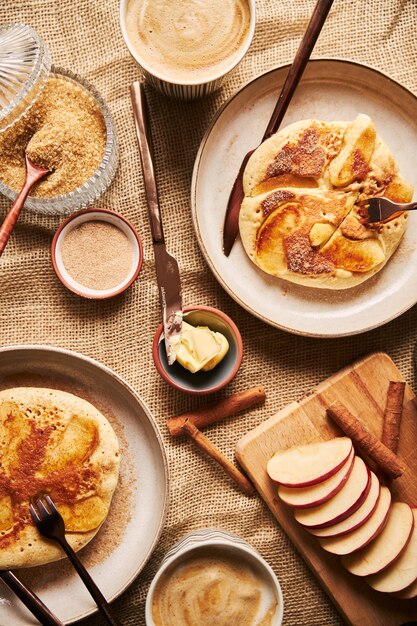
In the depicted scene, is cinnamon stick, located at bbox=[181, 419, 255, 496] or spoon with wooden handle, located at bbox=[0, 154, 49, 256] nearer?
spoon with wooden handle, located at bbox=[0, 154, 49, 256]

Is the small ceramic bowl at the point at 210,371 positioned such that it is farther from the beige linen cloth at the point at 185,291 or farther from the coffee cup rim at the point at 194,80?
the coffee cup rim at the point at 194,80

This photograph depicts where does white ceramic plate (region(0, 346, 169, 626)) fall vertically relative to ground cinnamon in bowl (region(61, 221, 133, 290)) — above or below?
below

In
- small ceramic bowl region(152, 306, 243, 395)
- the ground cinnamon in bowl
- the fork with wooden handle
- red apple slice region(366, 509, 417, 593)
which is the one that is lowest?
the fork with wooden handle

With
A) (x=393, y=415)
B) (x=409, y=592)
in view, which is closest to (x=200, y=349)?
(x=393, y=415)

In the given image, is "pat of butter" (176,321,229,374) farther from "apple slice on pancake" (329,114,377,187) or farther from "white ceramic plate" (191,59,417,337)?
"apple slice on pancake" (329,114,377,187)

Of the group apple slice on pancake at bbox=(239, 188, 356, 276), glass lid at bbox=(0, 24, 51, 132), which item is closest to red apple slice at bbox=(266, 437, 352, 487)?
apple slice on pancake at bbox=(239, 188, 356, 276)

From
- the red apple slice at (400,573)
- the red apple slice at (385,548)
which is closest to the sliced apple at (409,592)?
the red apple slice at (400,573)

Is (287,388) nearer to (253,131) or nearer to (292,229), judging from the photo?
(292,229)
